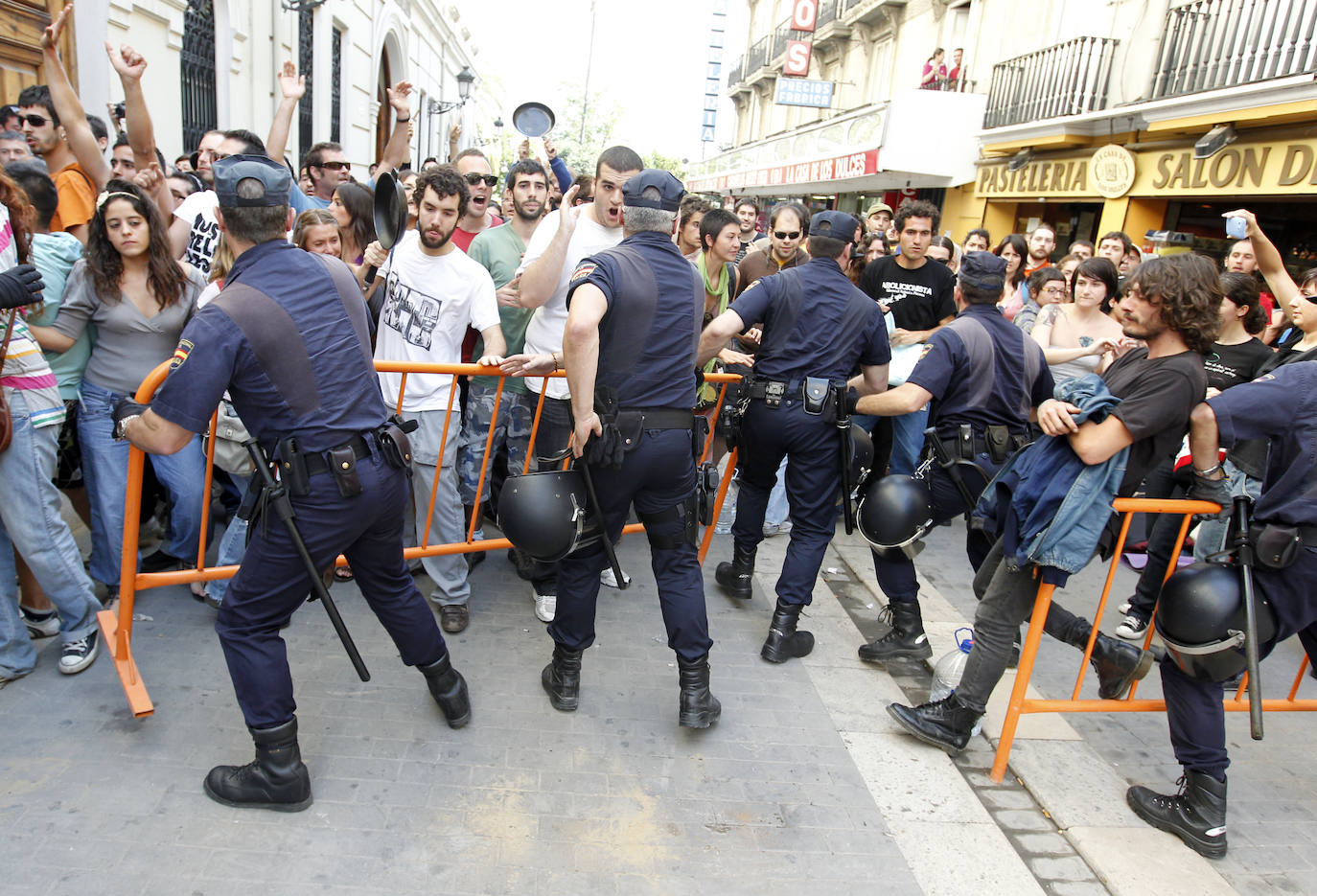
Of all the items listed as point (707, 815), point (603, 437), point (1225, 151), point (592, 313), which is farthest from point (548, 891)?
point (1225, 151)

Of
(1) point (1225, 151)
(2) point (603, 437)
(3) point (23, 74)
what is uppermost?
(1) point (1225, 151)

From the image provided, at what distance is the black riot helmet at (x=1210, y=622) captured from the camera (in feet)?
9.30

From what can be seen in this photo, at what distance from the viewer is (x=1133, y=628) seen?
14.5ft

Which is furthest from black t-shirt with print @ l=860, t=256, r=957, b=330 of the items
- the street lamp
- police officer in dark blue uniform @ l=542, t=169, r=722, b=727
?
the street lamp

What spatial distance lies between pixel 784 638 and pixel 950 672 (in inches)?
29.5

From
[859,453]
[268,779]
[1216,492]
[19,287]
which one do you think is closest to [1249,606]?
[1216,492]

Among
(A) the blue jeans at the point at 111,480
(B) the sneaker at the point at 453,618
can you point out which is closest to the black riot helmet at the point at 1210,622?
(B) the sneaker at the point at 453,618

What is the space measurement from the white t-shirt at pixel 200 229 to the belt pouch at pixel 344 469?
8.42ft

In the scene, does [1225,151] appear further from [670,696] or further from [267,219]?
[267,219]

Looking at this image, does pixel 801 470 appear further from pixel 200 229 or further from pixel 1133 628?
pixel 200 229

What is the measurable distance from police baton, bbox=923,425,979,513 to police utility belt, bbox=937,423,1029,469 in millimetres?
34

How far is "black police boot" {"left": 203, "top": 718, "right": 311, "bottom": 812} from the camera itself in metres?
2.67

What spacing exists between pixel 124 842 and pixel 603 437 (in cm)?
192

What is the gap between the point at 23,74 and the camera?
292 inches
